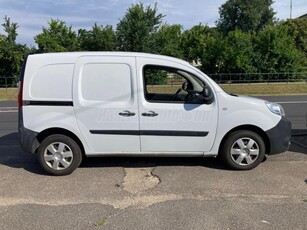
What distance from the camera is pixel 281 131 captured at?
17.0 ft

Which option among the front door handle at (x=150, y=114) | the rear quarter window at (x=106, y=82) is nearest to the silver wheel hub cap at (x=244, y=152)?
the front door handle at (x=150, y=114)

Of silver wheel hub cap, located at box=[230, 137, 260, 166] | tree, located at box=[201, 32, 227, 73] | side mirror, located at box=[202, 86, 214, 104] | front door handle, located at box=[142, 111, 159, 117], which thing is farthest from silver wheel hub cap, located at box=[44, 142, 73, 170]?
tree, located at box=[201, 32, 227, 73]

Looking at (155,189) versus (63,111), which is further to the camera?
(63,111)

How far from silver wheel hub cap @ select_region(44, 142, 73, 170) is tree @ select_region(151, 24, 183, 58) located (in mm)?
25745

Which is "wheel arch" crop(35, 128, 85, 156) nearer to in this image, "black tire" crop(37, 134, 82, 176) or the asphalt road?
"black tire" crop(37, 134, 82, 176)

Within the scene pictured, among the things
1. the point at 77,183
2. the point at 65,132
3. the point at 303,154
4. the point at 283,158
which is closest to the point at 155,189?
the point at 77,183

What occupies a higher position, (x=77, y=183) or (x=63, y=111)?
(x=63, y=111)

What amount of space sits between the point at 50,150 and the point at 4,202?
110 cm

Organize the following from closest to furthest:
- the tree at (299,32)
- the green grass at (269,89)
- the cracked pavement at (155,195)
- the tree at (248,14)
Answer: the cracked pavement at (155,195) → the green grass at (269,89) → the tree at (299,32) → the tree at (248,14)

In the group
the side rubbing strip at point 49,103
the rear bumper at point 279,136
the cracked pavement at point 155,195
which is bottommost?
the cracked pavement at point 155,195

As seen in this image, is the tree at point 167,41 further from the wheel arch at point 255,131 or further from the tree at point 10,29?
the wheel arch at point 255,131

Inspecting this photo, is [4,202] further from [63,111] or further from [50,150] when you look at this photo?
[63,111]

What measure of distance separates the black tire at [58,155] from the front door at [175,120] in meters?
1.05

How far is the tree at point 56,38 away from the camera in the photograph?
2928 cm
